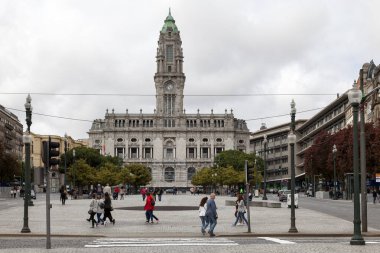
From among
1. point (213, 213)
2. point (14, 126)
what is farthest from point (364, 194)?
point (14, 126)

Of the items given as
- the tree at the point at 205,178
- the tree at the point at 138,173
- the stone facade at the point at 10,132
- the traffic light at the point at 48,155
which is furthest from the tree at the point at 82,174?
the traffic light at the point at 48,155

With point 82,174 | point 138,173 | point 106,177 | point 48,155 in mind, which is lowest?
point 106,177

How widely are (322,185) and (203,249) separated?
126634mm

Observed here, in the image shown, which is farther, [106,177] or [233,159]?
[233,159]

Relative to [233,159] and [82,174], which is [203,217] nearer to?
[82,174]

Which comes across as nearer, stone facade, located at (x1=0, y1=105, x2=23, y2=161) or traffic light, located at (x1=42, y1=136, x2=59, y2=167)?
traffic light, located at (x1=42, y1=136, x2=59, y2=167)

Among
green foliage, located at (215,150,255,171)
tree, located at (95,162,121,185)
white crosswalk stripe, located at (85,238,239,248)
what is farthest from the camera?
green foliage, located at (215,150,255,171)

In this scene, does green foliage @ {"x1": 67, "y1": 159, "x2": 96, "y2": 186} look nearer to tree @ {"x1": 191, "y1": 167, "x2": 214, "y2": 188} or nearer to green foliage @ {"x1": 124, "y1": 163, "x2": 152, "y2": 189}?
tree @ {"x1": 191, "y1": 167, "x2": 214, "y2": 188}

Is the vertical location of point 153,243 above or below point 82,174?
below

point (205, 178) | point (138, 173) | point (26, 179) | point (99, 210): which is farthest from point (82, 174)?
point (26, 179)

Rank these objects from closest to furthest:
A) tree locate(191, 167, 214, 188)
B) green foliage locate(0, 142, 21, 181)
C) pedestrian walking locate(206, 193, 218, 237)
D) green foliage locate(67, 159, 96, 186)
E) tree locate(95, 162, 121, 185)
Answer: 1. pedestrian walking locate(206, 193, 218, 237)
2. green foliage locate(0, 142, 21, 181)
3. green foliage locate(67, 159, 96, 186)
4. tree locate(95, 162, 121, 185)
5. tree locate(191, 167, 214, 188)

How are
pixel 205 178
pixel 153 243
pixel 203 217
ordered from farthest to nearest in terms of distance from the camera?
pixel 205 178, pixel 203 217, pixel 153 243

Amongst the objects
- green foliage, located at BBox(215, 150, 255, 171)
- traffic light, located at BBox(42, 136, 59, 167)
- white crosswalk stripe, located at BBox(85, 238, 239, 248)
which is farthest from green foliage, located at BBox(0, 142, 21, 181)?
traffic light, located at BBox(42, 136, 59, 167)

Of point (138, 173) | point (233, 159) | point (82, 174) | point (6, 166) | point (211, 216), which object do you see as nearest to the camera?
point (211, 216)
